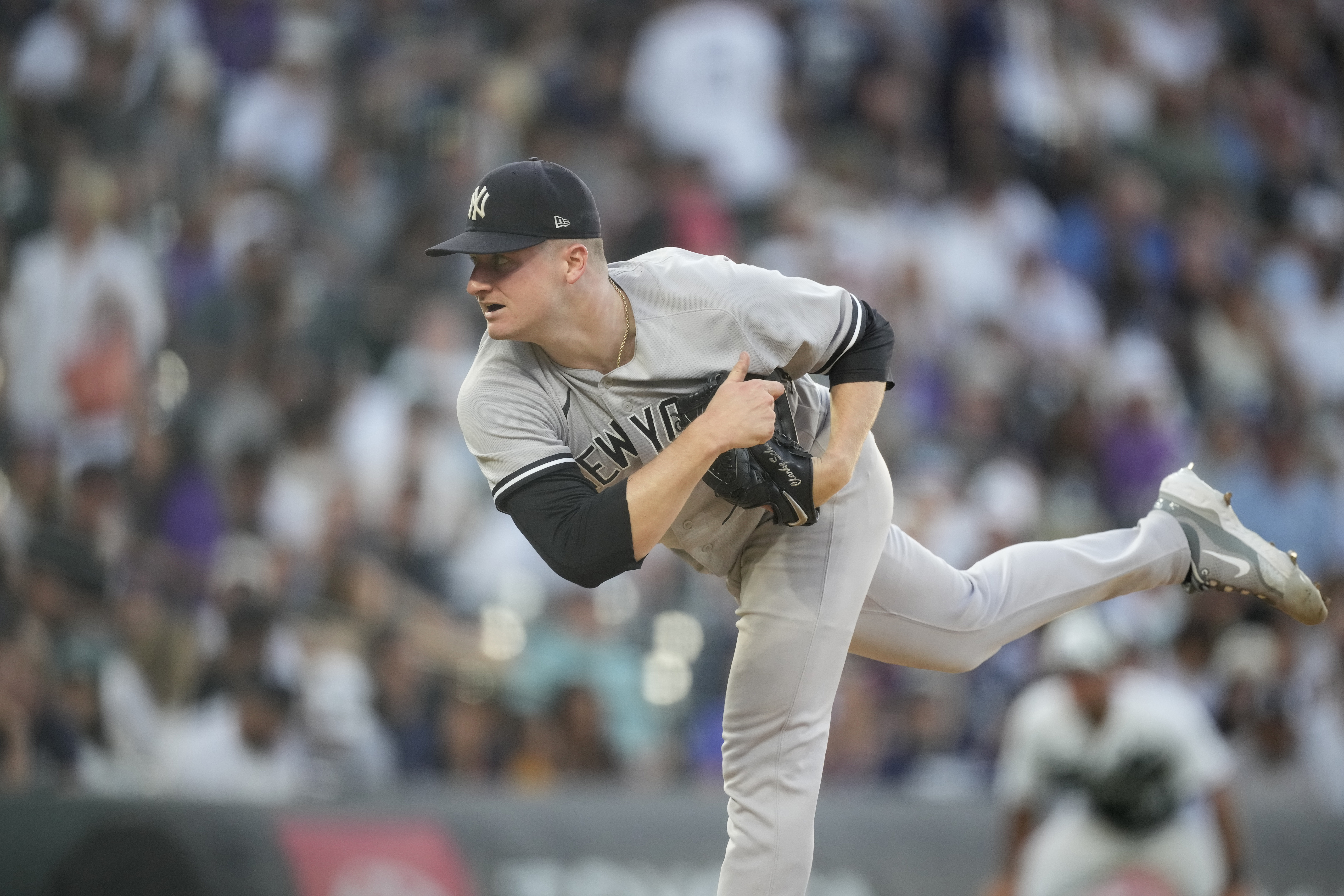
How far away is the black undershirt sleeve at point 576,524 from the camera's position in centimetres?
380

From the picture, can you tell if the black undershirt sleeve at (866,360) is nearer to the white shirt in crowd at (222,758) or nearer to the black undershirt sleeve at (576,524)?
the black undershirt sleeve at (576,524)

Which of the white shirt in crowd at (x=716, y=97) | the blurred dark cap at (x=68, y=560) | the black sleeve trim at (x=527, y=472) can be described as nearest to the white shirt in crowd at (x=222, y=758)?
the blurred dark cap at (x=68, y=560)

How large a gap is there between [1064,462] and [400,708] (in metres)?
4.45

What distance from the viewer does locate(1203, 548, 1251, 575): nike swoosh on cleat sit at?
460 centimetres

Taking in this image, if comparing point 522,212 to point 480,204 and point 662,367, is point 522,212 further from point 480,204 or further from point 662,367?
point 662,367

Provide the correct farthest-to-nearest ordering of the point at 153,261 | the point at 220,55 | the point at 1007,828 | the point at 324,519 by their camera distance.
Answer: the point at 220,55, the point at 153,261, the point at 324,519, the point at 1007,828

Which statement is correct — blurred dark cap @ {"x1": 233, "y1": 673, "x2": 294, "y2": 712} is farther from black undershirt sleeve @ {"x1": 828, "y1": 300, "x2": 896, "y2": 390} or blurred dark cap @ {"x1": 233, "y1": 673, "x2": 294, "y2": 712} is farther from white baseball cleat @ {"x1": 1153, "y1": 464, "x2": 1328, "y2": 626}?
white baseball cleat @ {"x1": 1153, "y1": 464, "x2": 1328, "y2": 626}

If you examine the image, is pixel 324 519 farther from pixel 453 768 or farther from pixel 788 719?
pixel 788 719

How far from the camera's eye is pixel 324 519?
27.0ft

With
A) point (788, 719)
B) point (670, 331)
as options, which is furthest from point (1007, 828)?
point (670, 331)

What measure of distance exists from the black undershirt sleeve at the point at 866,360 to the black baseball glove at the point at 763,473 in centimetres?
33

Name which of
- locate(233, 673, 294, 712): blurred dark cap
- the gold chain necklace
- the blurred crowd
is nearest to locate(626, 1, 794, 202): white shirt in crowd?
the blurred crowd

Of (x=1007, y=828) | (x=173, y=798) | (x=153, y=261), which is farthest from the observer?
(x=153, y=261)

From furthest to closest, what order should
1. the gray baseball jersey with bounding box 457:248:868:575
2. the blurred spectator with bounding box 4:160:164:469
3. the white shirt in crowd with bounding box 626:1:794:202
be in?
the white shirt in crowd with bounding box 626:1:794:202 → the blurred spectator with bounding box 4:160:164:469 → the gray baseball jersey with bounding box 457:248:868:575
